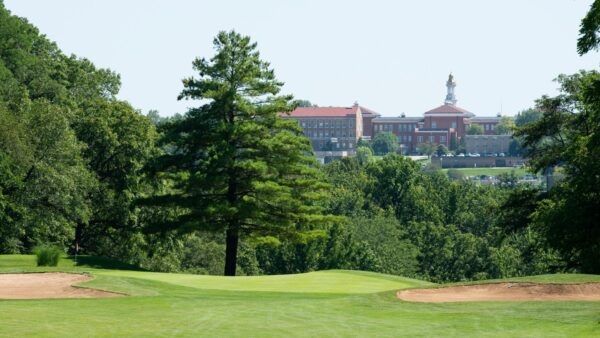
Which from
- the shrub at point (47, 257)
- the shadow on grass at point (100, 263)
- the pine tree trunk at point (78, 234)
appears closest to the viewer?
the shrub at point (47, 257)

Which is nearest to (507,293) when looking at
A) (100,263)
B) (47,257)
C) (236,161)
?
(47,257)

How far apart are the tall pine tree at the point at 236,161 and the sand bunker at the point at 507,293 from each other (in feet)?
68.2

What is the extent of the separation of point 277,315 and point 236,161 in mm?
26934

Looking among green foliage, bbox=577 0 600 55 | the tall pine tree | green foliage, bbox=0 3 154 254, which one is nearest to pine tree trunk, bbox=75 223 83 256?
green foliage, bbox=0 3 154 254

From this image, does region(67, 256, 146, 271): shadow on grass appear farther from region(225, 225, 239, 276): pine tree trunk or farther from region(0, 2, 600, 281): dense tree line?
region(225, 225, 239, 276): pine tree trunk

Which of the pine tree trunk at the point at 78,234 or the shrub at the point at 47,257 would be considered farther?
the pine tree trunk at the point at 78,234

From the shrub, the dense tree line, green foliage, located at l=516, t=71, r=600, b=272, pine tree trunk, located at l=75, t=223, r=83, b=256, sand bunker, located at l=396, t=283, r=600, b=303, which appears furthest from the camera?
pine tree trunk, located at l=75, t=223, r=83, b=256

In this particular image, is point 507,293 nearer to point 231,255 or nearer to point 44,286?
point 44,286

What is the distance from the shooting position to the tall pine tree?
157 ft

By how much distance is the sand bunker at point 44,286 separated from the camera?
26.0 metres

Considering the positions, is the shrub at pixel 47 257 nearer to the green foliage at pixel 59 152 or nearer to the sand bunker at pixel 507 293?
the green foliage at pixel 59 152

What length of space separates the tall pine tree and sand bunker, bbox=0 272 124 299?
17.8 metres

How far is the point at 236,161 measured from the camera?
160 feet

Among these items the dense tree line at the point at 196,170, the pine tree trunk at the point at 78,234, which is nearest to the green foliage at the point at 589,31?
the dense tree line at the point at 196,170
